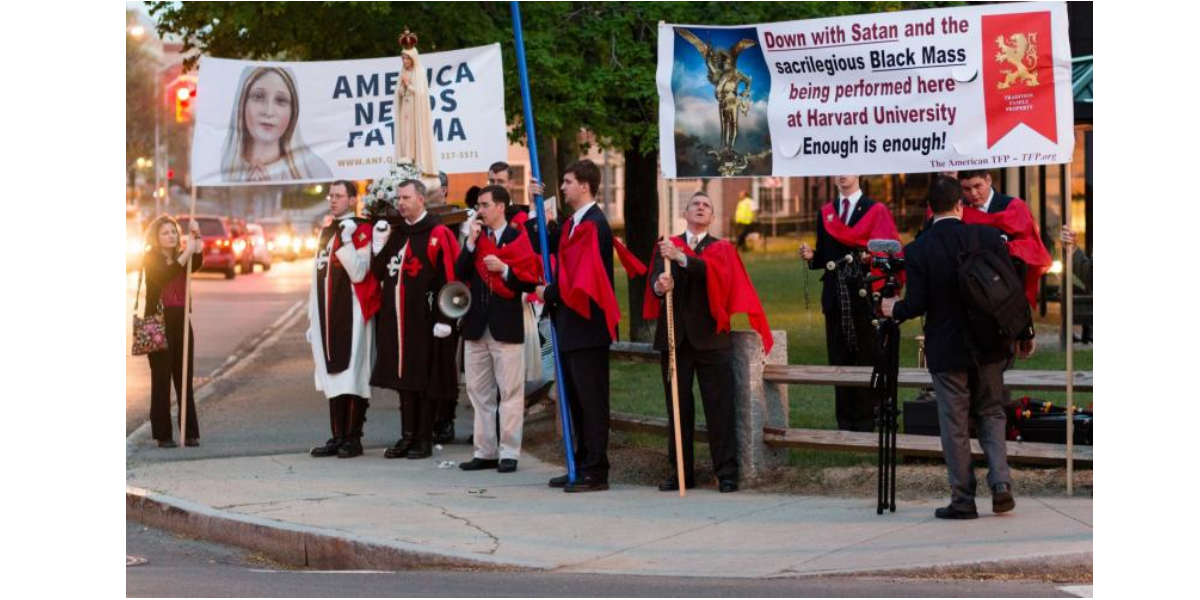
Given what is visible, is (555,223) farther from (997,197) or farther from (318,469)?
(997,197)

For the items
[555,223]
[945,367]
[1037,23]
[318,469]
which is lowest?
[318,469]

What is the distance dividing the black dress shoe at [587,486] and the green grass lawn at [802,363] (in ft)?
4.52

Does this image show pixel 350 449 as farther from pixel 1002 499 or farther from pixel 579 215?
pixel 1002 499

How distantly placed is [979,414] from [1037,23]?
7.89 ft

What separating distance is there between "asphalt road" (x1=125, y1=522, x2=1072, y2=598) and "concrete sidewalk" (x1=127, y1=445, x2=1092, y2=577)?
0.63 feet

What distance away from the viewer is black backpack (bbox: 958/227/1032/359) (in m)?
9.41

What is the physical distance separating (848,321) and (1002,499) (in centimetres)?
281

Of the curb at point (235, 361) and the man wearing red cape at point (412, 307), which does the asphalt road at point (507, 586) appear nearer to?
the man wearing red cape at point (412, 307)

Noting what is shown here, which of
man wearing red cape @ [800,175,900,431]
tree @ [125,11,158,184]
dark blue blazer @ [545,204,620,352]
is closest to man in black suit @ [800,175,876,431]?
man wearing red cape @ [800,175,900,431]

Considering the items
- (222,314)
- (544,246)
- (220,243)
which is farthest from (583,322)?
(220,243)

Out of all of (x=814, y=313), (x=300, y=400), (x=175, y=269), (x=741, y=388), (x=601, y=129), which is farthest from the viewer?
(x=814, y=313)

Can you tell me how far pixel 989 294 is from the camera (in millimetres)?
9406

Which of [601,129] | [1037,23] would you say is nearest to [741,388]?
[1037,23]

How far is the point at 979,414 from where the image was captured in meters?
9.78
